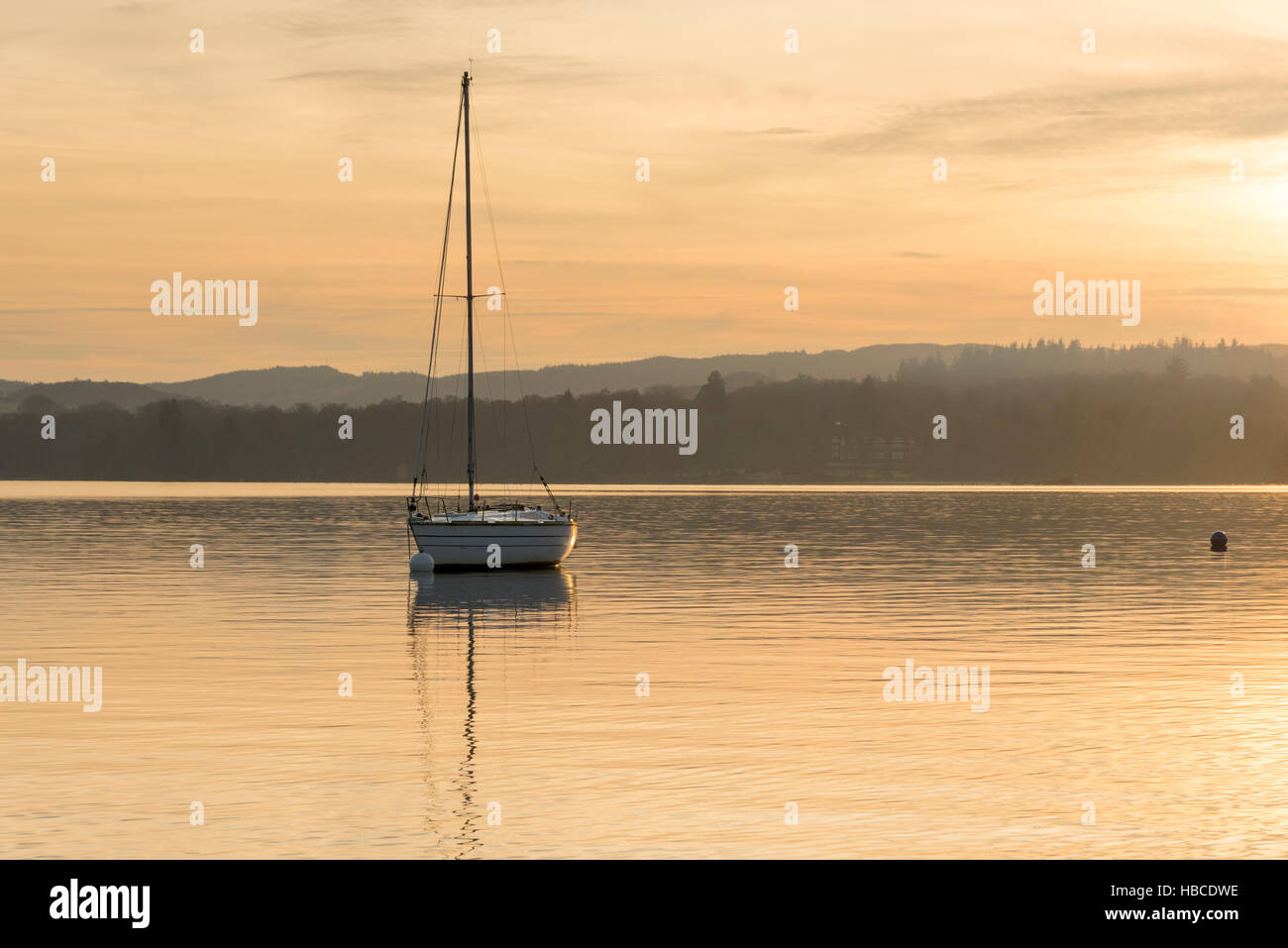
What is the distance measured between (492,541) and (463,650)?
29077mm

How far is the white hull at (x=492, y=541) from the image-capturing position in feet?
212

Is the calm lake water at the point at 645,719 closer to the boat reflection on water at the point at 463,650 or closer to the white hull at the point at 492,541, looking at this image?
the boat reflection on water at the point at 463,650

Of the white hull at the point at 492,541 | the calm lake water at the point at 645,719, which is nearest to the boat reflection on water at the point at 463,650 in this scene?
the calm lake water at the point at 645,719

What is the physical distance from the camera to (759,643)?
3738cm

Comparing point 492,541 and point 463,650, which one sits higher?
point 492,541

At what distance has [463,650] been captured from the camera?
121 ft

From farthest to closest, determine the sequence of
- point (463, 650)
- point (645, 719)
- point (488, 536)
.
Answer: point (488, 536), point (463, 650), point (645, 719)

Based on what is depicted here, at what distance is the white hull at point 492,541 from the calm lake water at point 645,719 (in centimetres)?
372

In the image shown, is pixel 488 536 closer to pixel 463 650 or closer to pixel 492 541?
pixel 492 541

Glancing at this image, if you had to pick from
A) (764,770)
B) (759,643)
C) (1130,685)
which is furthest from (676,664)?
(764,770)

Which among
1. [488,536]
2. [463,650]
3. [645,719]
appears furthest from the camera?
[488,536]

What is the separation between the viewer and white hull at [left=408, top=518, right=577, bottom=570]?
64.5 meters

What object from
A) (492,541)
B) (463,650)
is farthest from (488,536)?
(463,650)
